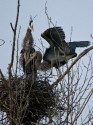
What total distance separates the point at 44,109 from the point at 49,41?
1.51 metres

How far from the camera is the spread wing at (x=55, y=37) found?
20.7ft

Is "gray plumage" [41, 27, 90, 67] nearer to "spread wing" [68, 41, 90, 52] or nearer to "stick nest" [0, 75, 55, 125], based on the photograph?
"spread wing" [68, 41, 90, 52]

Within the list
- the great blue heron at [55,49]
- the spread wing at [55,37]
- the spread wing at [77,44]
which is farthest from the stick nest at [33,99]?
the spread wing at [77,44]

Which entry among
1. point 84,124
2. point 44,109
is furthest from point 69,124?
point 44,109

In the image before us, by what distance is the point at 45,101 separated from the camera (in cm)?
584

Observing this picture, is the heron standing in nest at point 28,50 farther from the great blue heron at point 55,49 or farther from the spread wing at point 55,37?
the spread wing at point 55,37

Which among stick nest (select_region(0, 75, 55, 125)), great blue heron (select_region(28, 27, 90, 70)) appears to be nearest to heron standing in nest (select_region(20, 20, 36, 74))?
great blue heron (select_region(28, 27, 90, 70))

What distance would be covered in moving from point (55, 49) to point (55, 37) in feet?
0.84

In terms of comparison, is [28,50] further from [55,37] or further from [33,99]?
[33,99]

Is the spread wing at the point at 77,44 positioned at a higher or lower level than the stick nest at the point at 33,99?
higher

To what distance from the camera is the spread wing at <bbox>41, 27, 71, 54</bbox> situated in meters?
6.30

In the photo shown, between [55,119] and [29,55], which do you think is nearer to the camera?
[55,119]

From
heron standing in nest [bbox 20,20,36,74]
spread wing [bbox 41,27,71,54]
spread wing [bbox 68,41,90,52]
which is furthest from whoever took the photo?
heron standing in nest [bbox 20,20,36,74]

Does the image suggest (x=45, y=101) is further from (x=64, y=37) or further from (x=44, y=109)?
(x=64, y=37)
